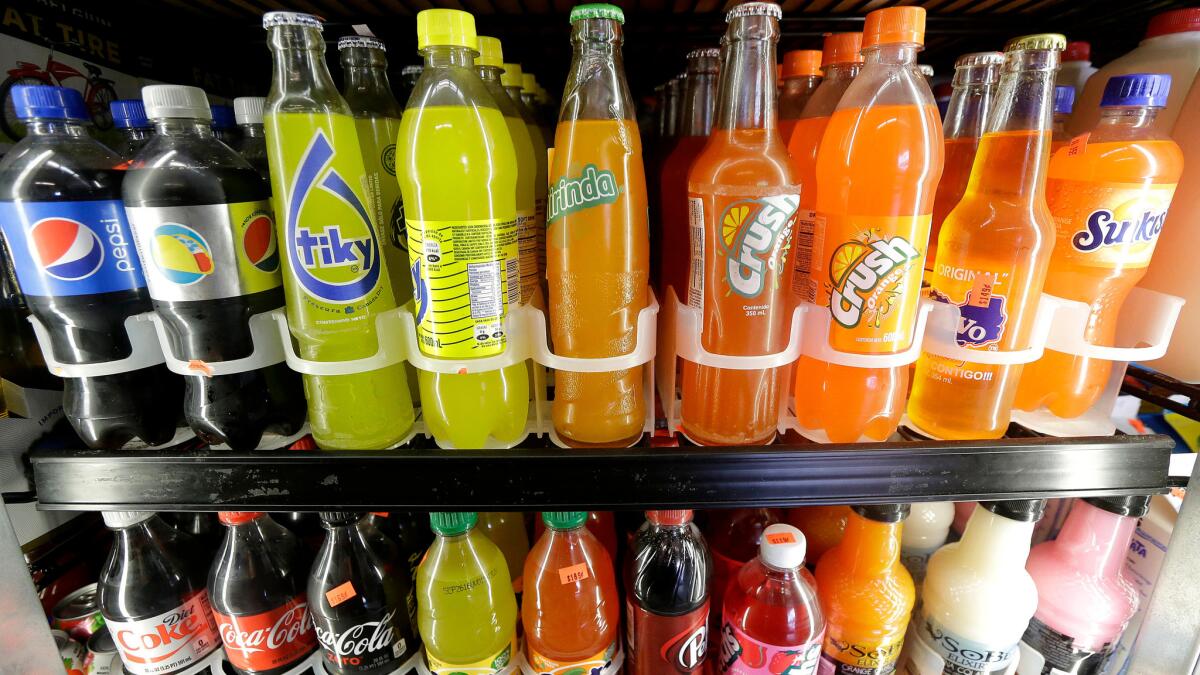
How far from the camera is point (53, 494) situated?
663 mm

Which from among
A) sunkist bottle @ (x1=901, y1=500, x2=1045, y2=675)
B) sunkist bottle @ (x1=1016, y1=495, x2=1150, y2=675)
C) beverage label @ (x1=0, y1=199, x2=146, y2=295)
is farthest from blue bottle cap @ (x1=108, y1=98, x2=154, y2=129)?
sunkist bottle @ (x1=1016, y1=495, x2=1150, y2=675)

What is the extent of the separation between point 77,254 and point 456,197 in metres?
0.44

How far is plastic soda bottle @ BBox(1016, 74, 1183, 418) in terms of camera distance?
0.67 metres

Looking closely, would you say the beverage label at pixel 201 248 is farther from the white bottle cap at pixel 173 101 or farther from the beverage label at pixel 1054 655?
the beverage label at pixel 1054 655

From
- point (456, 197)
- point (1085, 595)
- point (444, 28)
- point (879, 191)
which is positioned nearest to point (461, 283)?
point (456, 197)

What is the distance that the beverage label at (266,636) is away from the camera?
82 cm

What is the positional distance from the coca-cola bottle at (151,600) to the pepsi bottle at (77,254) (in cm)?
20

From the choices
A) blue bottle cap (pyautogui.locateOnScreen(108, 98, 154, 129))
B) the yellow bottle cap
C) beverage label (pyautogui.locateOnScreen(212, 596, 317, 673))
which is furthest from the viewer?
beverage label (pyautogui.locateOnScreen(212, 596, 317, 673))

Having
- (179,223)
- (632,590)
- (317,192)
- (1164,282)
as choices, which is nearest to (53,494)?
(179,223)

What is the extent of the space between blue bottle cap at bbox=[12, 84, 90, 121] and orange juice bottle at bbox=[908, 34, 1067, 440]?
1.07 metres

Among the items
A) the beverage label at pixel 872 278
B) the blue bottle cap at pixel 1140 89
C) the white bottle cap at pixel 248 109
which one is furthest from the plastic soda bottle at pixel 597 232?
the blue bottle cap at pixel 1140 89

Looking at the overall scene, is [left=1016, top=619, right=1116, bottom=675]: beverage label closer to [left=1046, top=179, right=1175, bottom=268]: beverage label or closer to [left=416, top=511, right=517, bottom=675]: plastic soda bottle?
[left=1046, top=179, right=1175, bottom=268]: beverage label

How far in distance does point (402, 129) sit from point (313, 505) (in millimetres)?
456

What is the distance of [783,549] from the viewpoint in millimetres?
773
